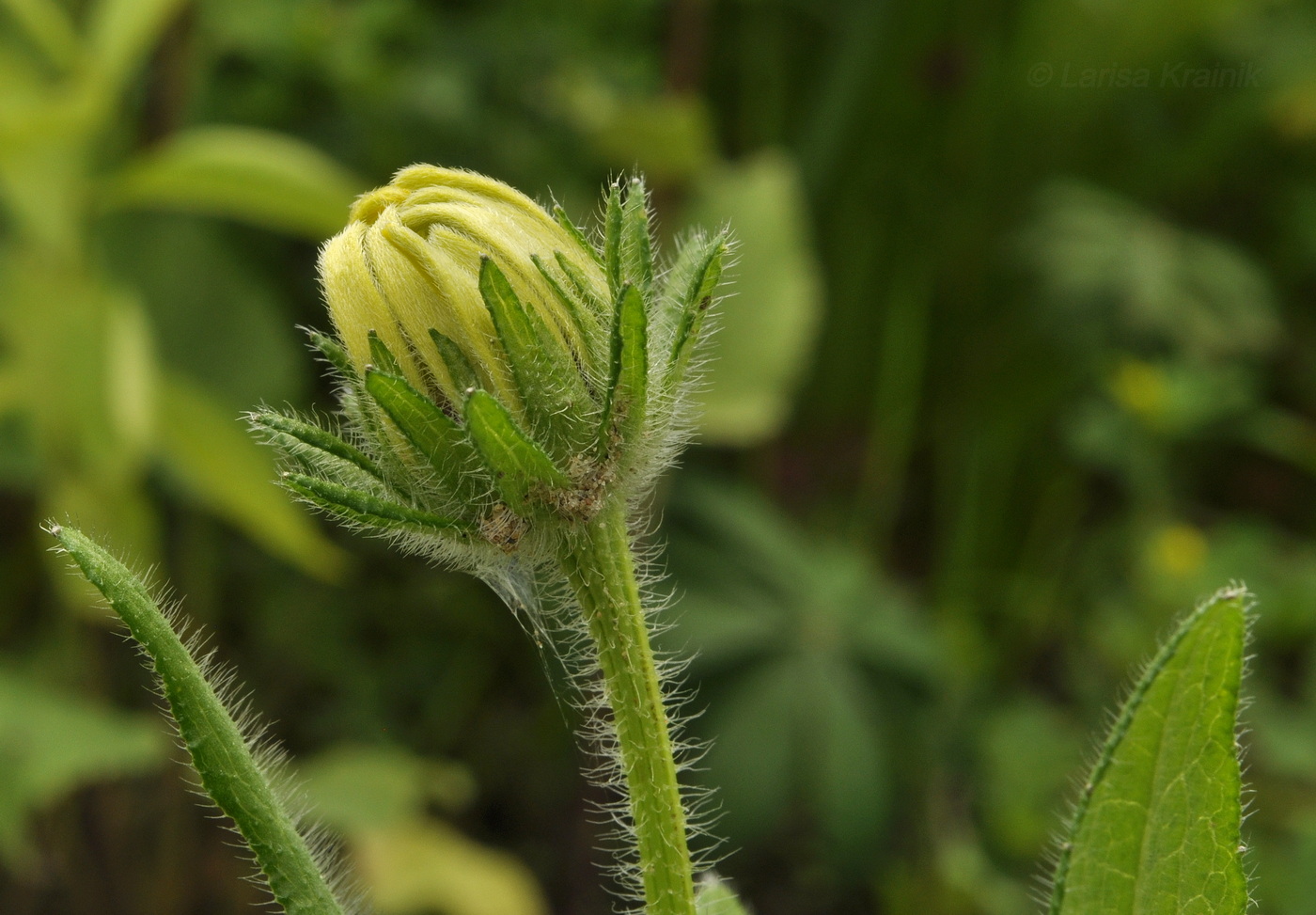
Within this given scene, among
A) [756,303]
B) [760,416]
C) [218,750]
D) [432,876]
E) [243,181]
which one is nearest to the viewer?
[218,750]

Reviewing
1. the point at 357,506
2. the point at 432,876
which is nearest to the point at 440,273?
the point at 357,506

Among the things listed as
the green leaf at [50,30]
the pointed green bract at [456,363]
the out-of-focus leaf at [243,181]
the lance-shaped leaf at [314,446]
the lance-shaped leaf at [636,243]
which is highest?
the green leaf at [50,30]

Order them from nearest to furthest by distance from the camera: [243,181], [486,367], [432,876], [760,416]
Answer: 1. [486,367]
2. [243,181]
3. [432,876]
4. [760,416]

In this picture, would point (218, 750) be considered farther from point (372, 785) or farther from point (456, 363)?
point (372, 785)

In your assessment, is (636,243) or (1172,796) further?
(636,243)

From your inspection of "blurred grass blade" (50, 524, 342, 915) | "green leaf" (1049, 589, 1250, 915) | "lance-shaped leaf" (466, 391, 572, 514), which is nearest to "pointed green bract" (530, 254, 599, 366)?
"lance-shaped leaf" (466, 391, 572, 514)

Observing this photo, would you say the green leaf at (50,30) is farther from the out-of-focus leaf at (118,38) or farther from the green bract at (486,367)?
the green bract at (486,367)

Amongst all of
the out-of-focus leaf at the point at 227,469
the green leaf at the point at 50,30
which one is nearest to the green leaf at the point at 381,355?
the out-of-focus leaf at the point at 227,469
